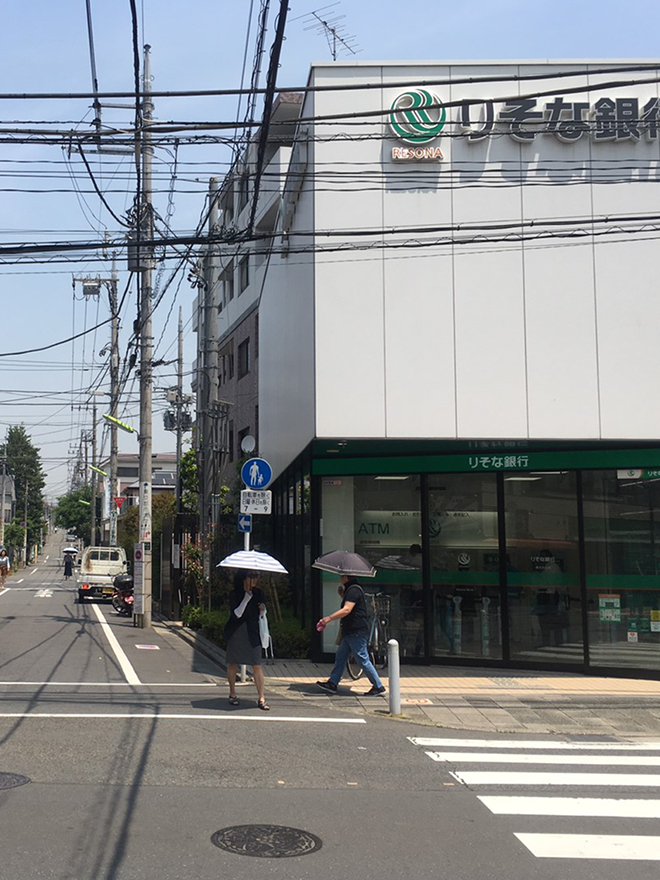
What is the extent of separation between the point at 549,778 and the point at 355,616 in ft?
13.9

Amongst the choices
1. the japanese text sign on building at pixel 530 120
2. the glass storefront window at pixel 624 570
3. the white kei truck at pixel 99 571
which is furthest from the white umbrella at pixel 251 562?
the white kei truck at pixel 99 571

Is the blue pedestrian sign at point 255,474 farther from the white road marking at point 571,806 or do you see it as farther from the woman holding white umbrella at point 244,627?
the white road marking at point 571,806

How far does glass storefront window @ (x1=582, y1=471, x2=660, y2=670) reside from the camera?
13.8 meters

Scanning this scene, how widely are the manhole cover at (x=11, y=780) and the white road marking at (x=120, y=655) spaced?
18.3 ft

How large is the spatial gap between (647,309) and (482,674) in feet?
20.6

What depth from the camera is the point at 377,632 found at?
46.1 feet

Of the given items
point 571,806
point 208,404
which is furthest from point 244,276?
point 571,806

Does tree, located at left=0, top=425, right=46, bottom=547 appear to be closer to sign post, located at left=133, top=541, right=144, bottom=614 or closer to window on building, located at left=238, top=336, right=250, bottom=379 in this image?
window on building, located at left=238, top=336, right=250, bottom=379

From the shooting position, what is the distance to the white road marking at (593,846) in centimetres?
605

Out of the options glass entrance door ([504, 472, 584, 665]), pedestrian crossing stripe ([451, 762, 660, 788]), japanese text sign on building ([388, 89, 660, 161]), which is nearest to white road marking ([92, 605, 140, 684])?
glass entrance door ([504, 472, 584, 665])

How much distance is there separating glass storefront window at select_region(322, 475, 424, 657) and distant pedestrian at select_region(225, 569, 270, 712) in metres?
3.40

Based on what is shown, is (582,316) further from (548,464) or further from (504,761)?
(504,761)

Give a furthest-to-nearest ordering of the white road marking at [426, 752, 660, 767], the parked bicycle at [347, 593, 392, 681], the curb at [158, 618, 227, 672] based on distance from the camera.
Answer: the curb at [158, 618, 227, 672], the parked bicycle at [347, 593, 392, 681], the white road marking at [426, 752, 660, 767]

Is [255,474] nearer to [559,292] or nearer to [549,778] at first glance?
[559,292]
